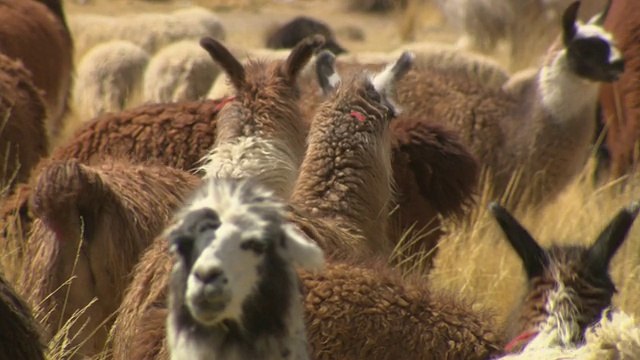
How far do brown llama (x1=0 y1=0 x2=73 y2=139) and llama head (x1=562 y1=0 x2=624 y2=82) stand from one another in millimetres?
3830

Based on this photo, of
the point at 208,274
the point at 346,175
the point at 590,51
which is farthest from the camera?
the point at 590,51

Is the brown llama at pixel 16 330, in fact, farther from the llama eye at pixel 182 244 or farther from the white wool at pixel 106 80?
the white wool at pixel 106 80

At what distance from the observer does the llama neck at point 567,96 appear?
25.3 ft

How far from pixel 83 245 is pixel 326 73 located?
185 centimetres

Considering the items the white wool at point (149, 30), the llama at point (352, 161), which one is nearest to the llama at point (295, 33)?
the white wool at point (149, 30)

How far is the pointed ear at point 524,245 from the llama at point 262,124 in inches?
62.3

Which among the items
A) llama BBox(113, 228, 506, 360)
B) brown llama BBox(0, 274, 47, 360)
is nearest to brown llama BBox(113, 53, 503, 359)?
llama BBox(113, 228, 506, 360)

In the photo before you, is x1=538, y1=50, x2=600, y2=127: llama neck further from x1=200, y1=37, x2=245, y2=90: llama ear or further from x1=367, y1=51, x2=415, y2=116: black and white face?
x1=200, y1=37, x2=245, y2=90: llama ear

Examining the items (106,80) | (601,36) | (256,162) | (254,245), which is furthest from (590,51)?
(254,245)

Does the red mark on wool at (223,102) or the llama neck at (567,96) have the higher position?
the red mark on wool at (223,102)

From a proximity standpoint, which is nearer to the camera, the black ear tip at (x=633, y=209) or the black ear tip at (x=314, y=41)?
the black ear tip at (x=633, y=209)

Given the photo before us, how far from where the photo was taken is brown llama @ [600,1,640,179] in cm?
761

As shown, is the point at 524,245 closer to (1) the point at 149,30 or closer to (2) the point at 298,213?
(2) the point at 298,213

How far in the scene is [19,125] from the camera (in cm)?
649
